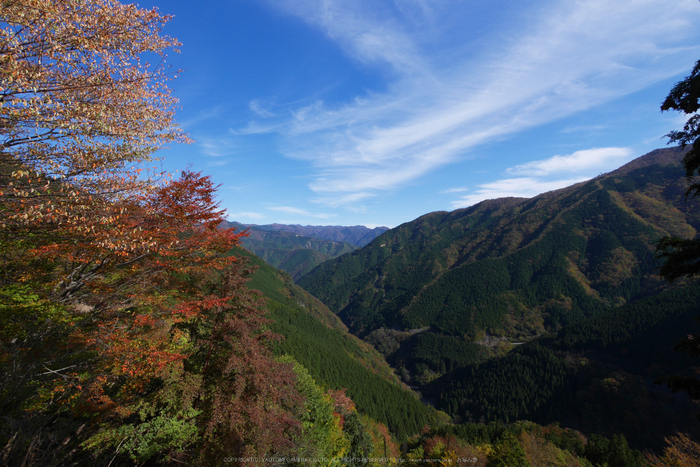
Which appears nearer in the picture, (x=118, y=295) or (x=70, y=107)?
(x=70, y=107)

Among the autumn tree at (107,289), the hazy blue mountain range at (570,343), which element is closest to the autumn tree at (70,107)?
the autumn tree at (107,289)

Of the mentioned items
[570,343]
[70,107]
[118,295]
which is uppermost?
[70,107]

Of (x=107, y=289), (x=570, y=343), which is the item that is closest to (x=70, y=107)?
(x=107, y=289)

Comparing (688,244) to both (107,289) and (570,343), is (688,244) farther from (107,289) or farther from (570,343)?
(570,343)

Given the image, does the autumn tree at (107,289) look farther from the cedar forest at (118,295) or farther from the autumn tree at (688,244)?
the autumn tree at (688,244)

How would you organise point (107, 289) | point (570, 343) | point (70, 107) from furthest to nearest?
point (570, 343) → point (107, 289) → point (70, 107)

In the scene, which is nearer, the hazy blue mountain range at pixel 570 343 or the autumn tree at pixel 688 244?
the autumn tree at pixel 688 244

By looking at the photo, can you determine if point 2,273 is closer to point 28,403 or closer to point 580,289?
point 28,403

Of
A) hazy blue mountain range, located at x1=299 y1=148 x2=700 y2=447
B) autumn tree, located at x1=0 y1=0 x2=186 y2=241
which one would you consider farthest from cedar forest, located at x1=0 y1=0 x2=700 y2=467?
hazy blue mountain range, located at x1=299 y1=148 x2=700 y2=447

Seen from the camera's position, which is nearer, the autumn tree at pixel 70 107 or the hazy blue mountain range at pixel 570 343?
the autumn tree at pixel 70 107

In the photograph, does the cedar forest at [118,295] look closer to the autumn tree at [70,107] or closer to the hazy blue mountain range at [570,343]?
the autumn tree at [70,107]

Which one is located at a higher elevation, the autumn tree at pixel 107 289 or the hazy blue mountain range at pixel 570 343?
the autumn tree at pixel 107 289

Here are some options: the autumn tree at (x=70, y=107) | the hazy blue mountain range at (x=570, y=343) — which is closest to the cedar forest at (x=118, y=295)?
the autumn tree at (x=70, y=107)

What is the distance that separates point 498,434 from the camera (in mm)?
54719
